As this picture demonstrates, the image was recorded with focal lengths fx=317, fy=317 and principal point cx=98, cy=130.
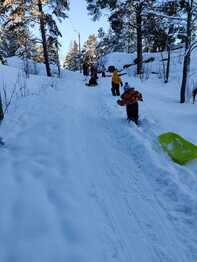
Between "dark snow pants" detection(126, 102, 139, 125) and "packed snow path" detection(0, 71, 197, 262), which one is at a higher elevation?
"dark snow pants" detection(126, 102, 139, 125)

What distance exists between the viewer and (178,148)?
682 centimetres

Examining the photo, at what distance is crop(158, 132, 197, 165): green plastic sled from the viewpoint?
6336 millimetres

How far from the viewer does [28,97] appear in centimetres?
1327

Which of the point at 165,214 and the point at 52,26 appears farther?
the point at 52,26

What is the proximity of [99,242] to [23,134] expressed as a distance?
488 centimetres

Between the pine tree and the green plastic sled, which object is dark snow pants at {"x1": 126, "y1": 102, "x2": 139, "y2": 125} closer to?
the green plastic sled

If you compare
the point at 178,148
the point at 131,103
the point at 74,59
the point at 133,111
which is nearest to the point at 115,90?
the point at 131,103

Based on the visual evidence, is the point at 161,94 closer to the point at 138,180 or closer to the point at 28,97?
the point at 28,97

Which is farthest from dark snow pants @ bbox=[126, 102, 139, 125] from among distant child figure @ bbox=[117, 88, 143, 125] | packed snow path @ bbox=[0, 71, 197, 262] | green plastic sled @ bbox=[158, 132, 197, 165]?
Answer: green plastic sled @ bbox=[158, 132, 197, 165]

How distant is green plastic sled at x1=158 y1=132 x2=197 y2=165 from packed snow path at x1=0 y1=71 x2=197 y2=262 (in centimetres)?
27

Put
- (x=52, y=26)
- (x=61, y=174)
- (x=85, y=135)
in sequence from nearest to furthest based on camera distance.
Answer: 1. (x=61, y=174)
2. (x=85, y=135)
3. (x=52, y=26)

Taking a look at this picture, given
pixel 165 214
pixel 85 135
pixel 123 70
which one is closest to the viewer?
pixel 165 214

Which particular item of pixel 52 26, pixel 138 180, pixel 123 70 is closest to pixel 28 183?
pixel 138 180

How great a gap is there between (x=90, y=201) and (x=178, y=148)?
2788mm
